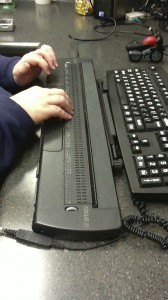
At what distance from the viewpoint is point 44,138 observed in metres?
0.57

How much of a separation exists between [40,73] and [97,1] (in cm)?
57

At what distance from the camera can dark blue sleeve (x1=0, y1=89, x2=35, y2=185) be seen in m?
0.54

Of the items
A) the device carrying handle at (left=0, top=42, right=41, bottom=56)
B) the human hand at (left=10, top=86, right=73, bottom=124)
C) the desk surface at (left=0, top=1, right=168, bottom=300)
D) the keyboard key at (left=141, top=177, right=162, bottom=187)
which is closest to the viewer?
the desk surface at (left=0, top=1, right=168, bottom=300)

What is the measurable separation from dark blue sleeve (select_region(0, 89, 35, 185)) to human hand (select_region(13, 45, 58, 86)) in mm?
217

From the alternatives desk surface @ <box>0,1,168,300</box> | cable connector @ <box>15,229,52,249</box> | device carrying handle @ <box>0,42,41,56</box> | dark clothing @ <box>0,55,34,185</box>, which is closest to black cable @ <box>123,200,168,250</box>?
desk surface @ <box>0,1,168,300</box>

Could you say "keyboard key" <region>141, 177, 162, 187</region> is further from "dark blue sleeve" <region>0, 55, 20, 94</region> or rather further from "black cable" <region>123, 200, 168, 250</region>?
"dark blue sleeve" <region>0, 55, 20, 94</region>

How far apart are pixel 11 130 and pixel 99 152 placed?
0.54ft

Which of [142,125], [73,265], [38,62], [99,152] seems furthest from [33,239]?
[38,62]

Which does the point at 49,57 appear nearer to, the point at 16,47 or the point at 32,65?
the point at 32,65

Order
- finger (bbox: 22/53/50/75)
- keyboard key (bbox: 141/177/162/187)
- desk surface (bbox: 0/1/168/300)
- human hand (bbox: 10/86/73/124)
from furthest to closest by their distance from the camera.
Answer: finger (bbox: 22/53/50/75) → human hand (bbox: 10/86/73/124) → keyboard key (bbox: 141/177/162/187) → desk surface (bbox: 0/1/168/300)

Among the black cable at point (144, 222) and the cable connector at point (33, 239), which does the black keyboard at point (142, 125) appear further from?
the cable connector at point (33, 239)

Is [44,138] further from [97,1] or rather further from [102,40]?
[97,1]

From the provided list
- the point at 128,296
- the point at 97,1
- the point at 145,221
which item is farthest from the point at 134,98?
the point at 97,1

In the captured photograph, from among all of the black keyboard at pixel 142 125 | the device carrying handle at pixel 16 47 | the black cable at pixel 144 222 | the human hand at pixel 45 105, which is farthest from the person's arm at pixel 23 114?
the device carrying handle at pixel 16 47
